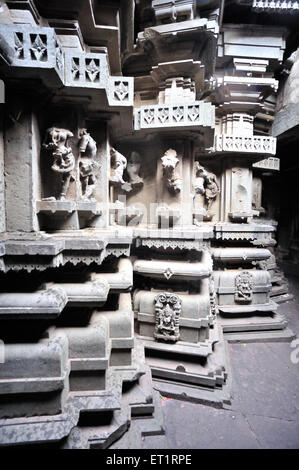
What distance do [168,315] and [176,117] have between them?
138 inches

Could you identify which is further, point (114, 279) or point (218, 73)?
point (218, 73)

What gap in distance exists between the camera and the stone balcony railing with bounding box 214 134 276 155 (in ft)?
23.0

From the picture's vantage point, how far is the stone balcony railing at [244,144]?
7.02 m

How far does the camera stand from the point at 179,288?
14.4 feet

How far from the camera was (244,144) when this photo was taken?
708 centimetres

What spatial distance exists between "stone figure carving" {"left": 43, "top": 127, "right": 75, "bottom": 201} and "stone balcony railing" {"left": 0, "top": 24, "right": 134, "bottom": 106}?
19.7 inches

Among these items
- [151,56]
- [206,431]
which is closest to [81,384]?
[206,431]

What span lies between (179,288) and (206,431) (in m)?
2.02

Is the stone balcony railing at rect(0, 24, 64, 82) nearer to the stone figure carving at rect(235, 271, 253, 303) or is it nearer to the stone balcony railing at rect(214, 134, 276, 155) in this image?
the stone balcony railing at rect(214, 134, 276, 155)

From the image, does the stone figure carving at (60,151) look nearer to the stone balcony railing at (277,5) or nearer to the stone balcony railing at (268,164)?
the stone balcony railing at (277,5)

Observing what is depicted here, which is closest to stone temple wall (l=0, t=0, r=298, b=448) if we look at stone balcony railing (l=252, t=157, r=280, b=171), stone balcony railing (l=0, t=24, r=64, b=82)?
stone balcony railing (l=0, t=24, r=64, b=82)

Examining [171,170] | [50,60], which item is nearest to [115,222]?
[171,170]

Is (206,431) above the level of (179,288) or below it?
below
